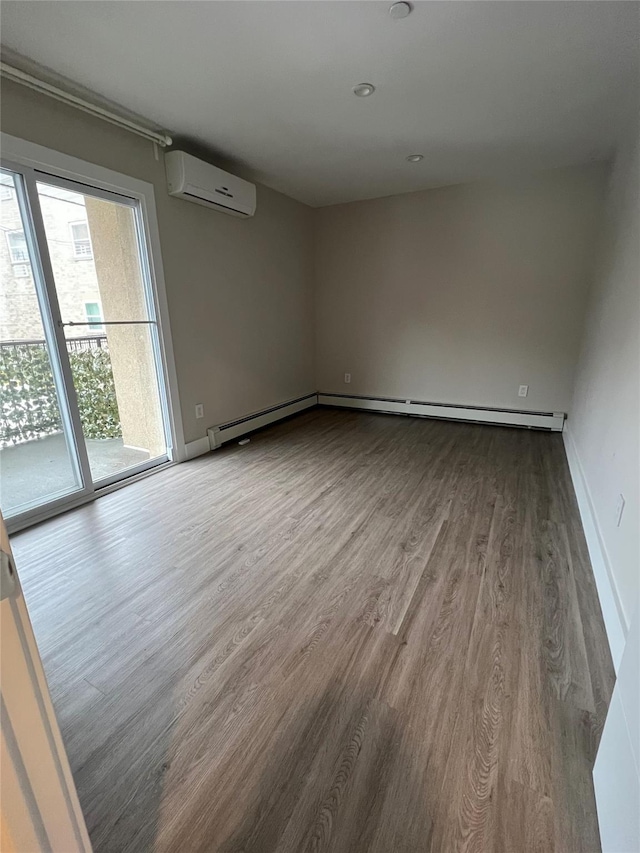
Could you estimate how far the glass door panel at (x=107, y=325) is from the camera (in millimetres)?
2395

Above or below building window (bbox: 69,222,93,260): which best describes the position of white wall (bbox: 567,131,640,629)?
below

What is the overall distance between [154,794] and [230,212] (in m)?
3.74

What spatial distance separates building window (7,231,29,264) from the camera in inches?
83.0

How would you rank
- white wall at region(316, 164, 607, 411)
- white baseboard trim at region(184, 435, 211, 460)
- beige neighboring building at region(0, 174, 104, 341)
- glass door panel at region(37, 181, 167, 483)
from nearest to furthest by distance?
1. beige neighboring building at region(0, 174, 104, 341)
2. glass door panel at region(37, 181, 167, 483)
3. white baseboard trim at region(184, 435, 211, 460)
4. white wall at region(316, 164, 607, 411)

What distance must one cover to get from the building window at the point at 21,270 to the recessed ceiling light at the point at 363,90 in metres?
2.16

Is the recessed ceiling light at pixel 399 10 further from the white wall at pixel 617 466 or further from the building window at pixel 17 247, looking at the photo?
the building window at pixel 17 247

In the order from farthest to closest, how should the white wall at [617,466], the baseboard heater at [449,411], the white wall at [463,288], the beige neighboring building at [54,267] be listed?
1. the baseboard heater at [449,411]
2. the white wall at [463,288]
3. the beige neighboring building at [54,267]
4. the white wall at [617,466]

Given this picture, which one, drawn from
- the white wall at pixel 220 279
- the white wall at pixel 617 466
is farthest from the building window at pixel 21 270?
the white wall at pixel 617 466

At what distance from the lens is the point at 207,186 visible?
9.63ft

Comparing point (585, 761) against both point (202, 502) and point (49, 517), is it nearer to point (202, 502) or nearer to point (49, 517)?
point (202, 502)

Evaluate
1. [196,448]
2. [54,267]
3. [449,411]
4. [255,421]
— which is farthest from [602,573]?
[54,267]

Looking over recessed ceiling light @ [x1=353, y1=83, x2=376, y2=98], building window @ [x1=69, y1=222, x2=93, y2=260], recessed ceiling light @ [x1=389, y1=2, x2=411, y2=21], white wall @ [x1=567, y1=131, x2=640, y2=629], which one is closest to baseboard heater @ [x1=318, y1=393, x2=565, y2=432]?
white wall @ [x1=567, y1=131, x2=640, y2=629]

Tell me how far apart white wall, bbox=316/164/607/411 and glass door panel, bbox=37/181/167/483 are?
2.59m

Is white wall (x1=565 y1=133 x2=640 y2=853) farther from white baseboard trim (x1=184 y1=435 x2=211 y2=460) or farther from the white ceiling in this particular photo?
white baseboard trim (x1=184 y1=435 x2=211 y2=460)
